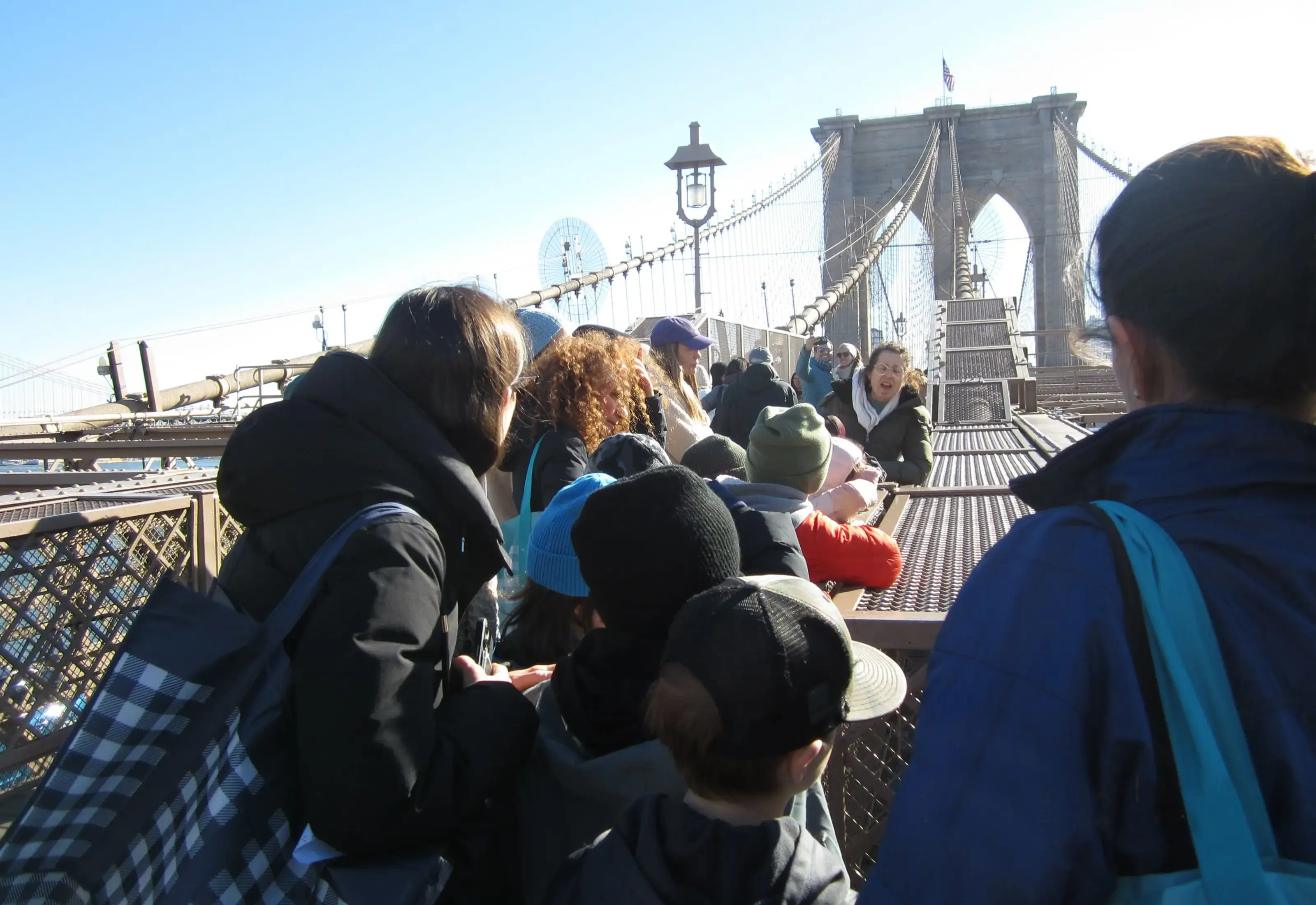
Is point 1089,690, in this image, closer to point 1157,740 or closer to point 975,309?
point 1157,740

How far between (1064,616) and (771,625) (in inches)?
16.9

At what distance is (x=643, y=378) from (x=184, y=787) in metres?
1.87

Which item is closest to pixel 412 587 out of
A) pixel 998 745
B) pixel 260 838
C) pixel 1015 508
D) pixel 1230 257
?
pixel 260 838

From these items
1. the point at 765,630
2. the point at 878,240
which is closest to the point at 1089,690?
the point at 765,630

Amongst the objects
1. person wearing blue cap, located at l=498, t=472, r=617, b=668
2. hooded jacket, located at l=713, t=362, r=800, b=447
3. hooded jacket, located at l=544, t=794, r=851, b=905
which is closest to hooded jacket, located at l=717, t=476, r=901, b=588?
person wearing blue cap, located at l=498, t=472, r=617, b=668

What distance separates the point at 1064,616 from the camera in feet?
2.26

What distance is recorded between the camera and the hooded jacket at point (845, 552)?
187 centimetres

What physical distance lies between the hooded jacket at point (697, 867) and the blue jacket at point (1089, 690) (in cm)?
33

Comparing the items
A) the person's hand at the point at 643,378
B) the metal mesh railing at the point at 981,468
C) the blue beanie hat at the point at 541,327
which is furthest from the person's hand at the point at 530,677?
the metal mesh railing at the point at 981,468

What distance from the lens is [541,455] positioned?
242cm

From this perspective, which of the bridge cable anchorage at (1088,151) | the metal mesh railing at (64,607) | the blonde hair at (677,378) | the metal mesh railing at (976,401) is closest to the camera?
the metal mesh railing at (64,607)

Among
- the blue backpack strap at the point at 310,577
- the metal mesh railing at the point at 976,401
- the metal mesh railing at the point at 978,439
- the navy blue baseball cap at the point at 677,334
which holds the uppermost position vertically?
the navy blue baseball cap at the point at 677,334

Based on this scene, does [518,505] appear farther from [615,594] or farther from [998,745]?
[998,745]

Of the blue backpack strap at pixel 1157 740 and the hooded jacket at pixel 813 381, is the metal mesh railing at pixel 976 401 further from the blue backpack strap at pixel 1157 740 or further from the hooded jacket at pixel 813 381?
the blue backpack strap at pixel 1157 740
